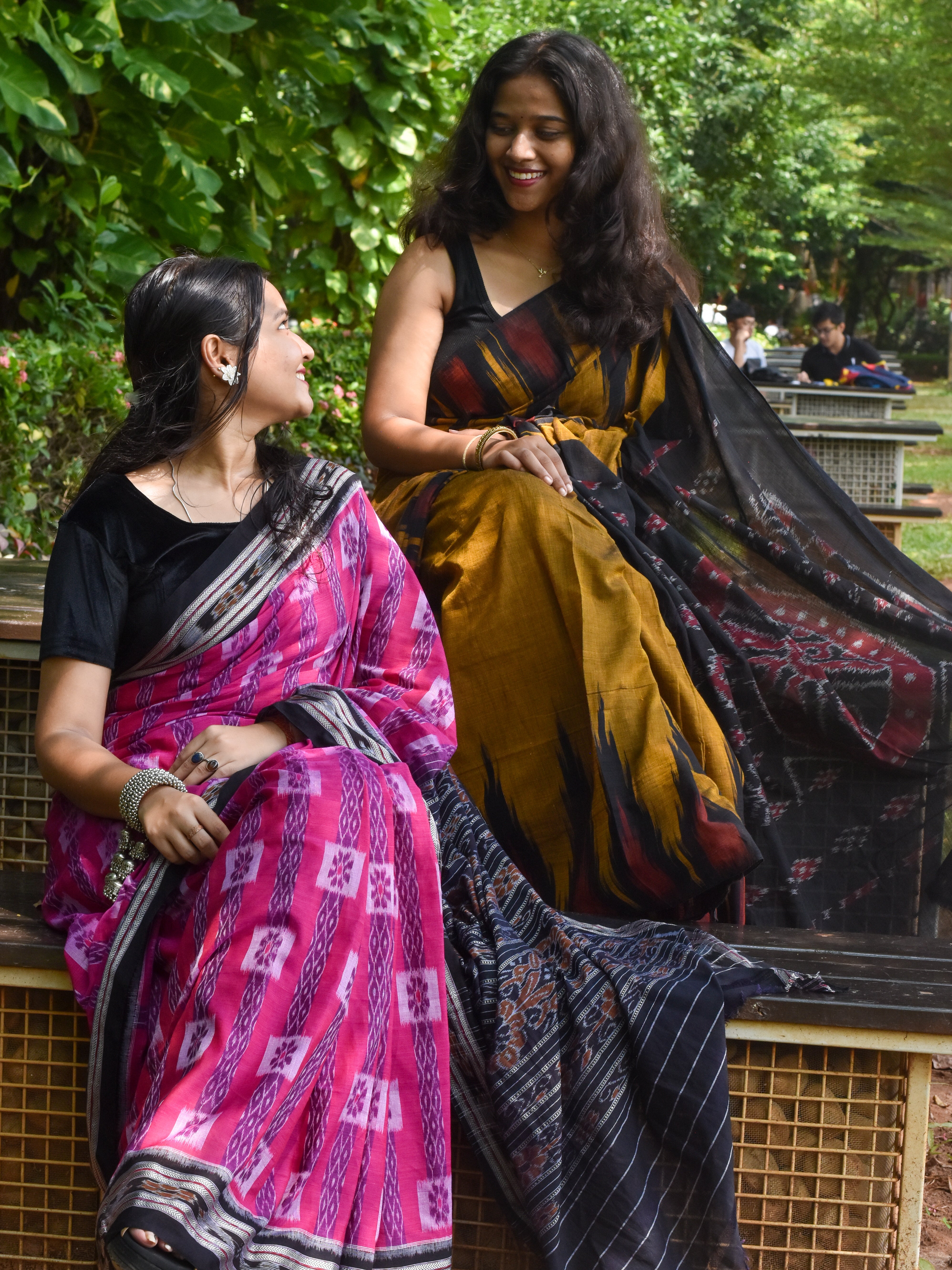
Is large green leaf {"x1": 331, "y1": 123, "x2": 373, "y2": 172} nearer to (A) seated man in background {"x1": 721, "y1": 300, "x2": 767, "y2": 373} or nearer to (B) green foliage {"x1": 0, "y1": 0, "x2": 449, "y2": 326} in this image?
(B) green foliage {"x1": 0, "y1": 0, "x2": 449, "y2": 326}

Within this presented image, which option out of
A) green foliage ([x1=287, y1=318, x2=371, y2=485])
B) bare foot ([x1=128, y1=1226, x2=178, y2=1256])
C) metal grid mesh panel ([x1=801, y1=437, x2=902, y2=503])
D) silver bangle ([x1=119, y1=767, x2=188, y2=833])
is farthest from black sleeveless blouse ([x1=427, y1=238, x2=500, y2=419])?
metal grid mesh panel ([x1=801, y1=437, x2=902, y2=503])

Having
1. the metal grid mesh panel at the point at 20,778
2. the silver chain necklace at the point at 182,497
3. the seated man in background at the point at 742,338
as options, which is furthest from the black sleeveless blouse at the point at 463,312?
the seated man in background at the point at 742,338

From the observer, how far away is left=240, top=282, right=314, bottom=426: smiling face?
6.93ft

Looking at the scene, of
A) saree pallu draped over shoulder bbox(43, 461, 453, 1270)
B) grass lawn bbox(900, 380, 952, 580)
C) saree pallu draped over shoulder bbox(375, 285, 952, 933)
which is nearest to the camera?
saree pallu draped over shoulder bbox(43, 461, 453, 1270)

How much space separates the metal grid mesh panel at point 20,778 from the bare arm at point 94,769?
961mm

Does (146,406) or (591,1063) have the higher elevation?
(146,406)

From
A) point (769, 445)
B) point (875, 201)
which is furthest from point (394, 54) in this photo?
point (875, 201)

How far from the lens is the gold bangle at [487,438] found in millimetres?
2520

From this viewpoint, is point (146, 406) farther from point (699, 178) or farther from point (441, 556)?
point (699, 178)

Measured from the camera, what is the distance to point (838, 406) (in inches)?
388

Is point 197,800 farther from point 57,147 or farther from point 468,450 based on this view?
point 57,147

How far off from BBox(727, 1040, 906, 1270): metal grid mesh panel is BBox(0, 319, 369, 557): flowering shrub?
2.29 m

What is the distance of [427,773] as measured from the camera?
6.45ft

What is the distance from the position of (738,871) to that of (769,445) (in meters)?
1.08
